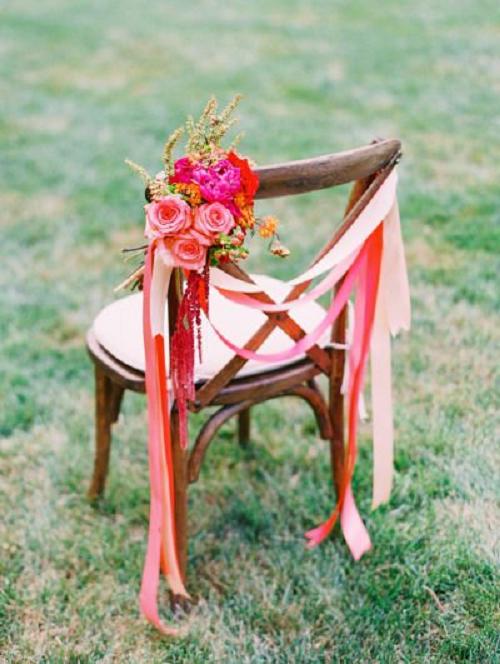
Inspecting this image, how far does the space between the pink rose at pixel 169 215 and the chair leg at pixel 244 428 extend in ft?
4.36

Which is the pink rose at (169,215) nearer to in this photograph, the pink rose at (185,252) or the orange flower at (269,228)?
the pink rose at (185,252)

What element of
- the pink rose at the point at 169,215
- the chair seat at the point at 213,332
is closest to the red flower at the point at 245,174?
the pink rose at the point at 169,215

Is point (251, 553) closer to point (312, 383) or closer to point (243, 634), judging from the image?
point (243, 634)

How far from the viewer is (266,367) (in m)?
2.50

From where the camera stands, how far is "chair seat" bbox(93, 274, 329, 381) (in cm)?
249

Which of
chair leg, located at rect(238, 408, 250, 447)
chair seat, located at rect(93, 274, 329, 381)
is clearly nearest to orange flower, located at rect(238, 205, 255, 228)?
chair seat, located at rect(93, 274, 329, 381)

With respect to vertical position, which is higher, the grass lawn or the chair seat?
the chair seat

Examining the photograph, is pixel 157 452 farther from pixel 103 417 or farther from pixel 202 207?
pixel 202 207

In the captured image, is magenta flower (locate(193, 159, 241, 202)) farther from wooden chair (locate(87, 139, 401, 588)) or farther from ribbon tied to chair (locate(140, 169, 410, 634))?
ribbon tied to chair (locate(140, 169, 410, 634))

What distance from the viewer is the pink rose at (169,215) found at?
78.3 inches

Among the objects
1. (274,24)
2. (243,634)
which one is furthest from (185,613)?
(274,24)

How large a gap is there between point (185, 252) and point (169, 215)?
0.09 meters

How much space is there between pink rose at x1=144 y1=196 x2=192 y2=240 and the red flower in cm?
13

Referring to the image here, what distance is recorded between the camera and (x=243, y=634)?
2465 millimetres
